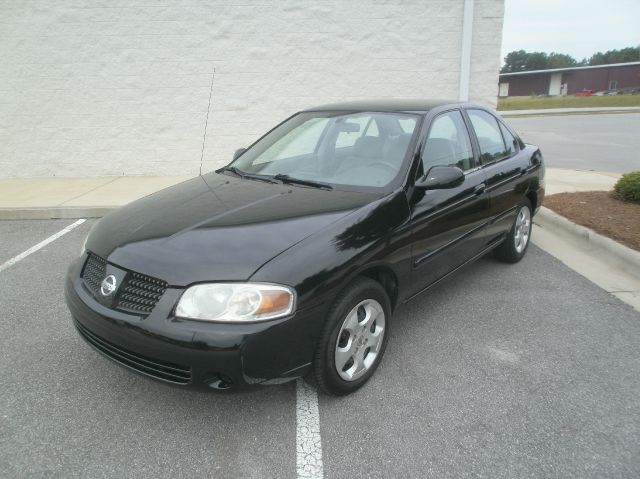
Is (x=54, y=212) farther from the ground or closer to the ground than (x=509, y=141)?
closer to the ground

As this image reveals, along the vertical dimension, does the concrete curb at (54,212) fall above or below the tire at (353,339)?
below

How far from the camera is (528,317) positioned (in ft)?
11.7

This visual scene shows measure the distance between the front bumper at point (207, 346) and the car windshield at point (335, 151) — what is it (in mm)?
1137

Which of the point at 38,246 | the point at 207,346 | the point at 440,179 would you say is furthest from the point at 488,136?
the point at 38,246

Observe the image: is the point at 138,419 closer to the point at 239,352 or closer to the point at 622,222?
the point at 239,352

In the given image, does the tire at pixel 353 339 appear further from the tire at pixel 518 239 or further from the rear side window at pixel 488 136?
the tire at pixel 518 239

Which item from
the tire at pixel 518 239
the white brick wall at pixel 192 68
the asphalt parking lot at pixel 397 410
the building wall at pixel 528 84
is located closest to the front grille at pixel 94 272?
the asphalt parking lot at pixel 397 410

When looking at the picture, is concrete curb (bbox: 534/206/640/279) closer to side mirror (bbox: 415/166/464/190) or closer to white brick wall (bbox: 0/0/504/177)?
side mirror (bbox: 415/166/464/190)

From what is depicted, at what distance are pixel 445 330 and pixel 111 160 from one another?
7.19 m

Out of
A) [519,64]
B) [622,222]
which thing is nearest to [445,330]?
[622,222]

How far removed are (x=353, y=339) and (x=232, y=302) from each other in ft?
2.58

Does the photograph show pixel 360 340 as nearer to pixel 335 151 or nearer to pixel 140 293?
pixel 140 293

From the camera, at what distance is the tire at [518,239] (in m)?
4.43

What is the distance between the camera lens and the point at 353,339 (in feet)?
8.54
